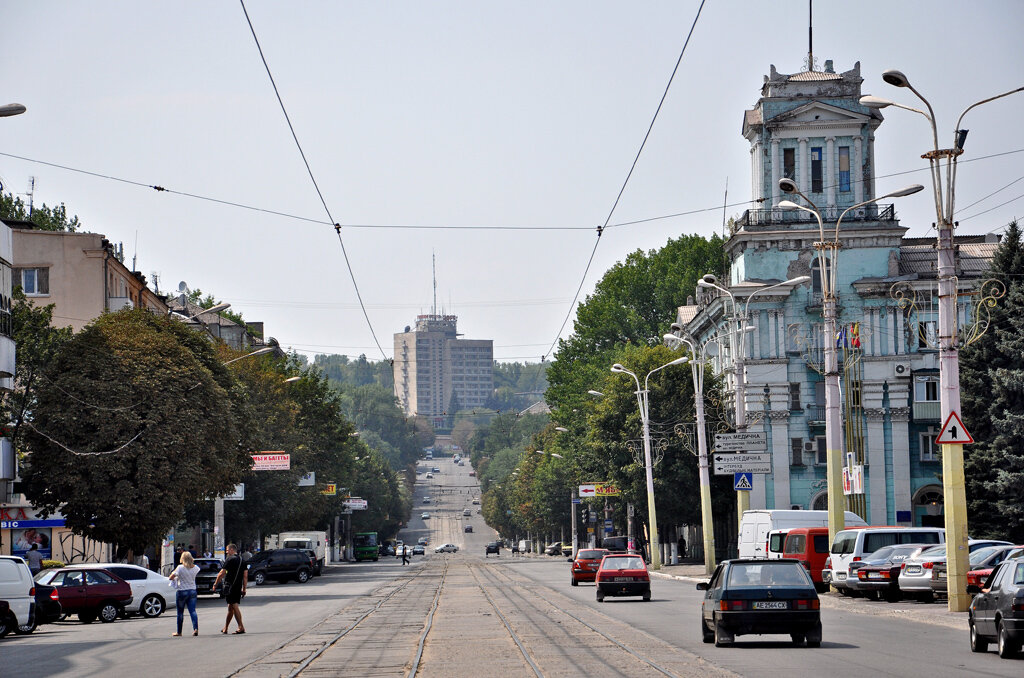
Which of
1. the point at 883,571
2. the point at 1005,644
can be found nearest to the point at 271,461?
the point at 883,571

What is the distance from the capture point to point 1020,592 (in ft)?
58.2

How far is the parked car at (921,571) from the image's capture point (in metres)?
32.8

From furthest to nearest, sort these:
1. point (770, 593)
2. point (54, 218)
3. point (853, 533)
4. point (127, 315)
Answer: point (54, 218), point (127, 315), point (853, 533), point (770, 593)

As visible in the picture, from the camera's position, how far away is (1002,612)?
59.7 feet

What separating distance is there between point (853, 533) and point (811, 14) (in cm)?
3558

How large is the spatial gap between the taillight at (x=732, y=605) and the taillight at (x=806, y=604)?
2.51 feet

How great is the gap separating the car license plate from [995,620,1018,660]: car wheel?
3195 millimetres

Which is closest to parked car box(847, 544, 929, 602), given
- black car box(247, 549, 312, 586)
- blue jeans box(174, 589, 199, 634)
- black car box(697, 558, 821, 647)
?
black car box(697, 558, 821, 647)

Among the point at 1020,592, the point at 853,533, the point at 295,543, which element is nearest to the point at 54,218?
the point at 295,543

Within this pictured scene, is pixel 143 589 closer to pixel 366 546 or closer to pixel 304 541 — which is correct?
pixel 304 541

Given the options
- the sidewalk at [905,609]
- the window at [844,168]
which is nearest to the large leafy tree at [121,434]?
the sidewalk at [905,609]

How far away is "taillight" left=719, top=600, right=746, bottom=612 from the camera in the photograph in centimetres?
2061

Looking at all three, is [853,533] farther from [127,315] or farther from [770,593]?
[127,315]

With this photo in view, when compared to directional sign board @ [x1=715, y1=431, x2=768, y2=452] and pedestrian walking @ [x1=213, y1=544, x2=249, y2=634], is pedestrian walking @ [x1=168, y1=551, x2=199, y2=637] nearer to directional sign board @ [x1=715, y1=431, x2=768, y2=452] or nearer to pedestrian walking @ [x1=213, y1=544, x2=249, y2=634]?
pedestrian walking @ [x1=213, y1=544, x2=249, y2=634]
